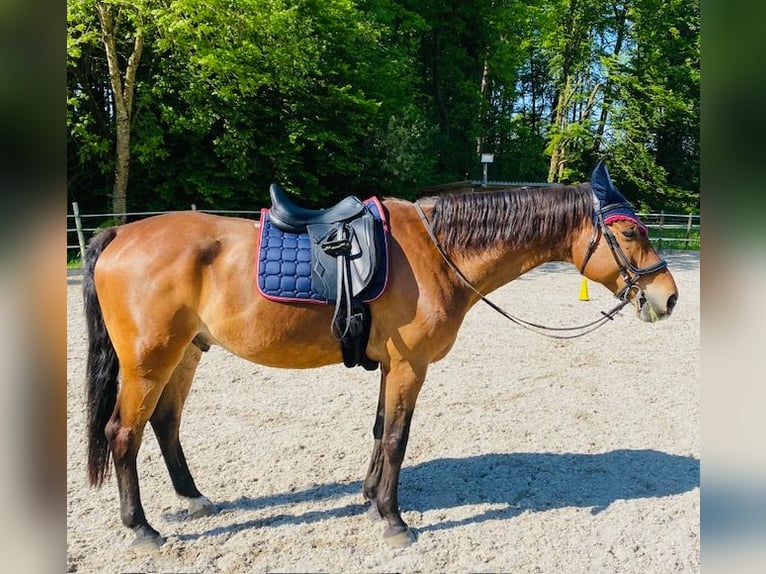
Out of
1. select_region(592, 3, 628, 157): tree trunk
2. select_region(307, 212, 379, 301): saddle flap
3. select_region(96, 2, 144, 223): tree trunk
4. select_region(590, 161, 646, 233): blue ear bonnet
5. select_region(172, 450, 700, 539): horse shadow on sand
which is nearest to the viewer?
select_region(307, 212, 379, 301): saddle flap

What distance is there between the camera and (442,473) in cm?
353

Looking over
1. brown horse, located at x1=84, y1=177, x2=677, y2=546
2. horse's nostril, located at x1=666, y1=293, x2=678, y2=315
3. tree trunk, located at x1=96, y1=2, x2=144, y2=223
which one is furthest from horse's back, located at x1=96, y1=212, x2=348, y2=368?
tree trunk, located at x1=96, y1=2, x2=144, y2=223

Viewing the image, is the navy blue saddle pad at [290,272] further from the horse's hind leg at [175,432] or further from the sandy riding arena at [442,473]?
the sandy riding arena at [442,473]

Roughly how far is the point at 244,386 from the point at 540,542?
335 centimetres

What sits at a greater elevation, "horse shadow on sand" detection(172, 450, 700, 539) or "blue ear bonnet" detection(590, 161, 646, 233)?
"blue ear bonnet" detection(590, 161, 646, 233)

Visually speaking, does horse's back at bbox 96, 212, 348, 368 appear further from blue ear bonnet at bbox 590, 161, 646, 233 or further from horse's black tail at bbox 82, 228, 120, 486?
blue ear bonnet at bbox 590, 161, 646, 233

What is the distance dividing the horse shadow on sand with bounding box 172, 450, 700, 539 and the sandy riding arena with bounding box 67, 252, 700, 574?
13mm

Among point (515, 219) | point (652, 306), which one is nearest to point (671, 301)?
point (652, 306)

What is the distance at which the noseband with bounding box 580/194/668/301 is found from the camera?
8.80 feet

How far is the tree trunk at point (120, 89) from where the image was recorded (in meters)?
11.9
